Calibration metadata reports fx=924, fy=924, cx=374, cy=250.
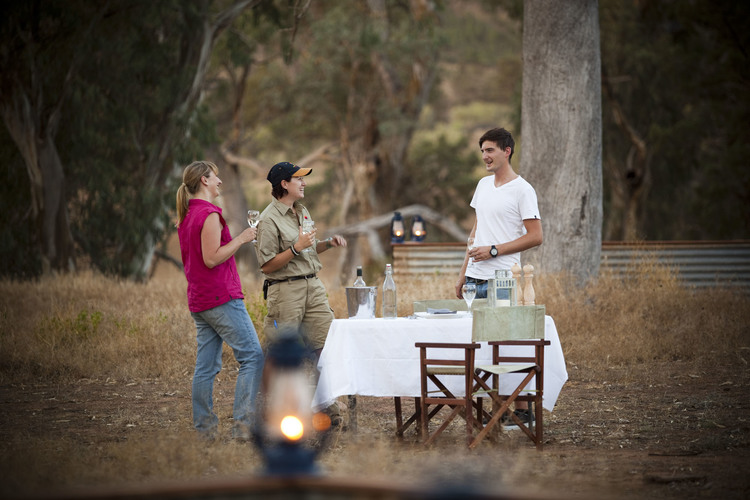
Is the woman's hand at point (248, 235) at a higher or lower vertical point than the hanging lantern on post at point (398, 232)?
lower

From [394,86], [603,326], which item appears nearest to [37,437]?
[603,326]

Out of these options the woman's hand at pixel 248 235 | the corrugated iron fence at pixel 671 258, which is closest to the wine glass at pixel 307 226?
the woman's hand at pixel 248 235

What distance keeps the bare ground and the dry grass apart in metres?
0.03

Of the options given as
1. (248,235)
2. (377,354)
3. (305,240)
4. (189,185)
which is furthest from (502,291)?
(189,185)

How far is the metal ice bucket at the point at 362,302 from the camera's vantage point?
610 centimetres

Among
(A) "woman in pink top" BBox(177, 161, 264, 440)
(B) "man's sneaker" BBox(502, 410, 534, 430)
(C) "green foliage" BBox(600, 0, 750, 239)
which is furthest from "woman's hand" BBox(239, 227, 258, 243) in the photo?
(C) "green foliage" BBox(600, 0, 750, 239)

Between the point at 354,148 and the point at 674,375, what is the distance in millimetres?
21063

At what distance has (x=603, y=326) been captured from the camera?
1076cm

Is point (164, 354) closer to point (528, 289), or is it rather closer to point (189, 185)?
point (189, 185)

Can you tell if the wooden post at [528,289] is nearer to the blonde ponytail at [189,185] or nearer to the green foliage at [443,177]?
the blonde ponytail at [189,185]

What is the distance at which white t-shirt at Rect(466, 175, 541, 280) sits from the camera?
20.7 feet

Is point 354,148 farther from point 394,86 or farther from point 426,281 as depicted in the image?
point 426,281

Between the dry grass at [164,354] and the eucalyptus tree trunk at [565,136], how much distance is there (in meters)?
0.52

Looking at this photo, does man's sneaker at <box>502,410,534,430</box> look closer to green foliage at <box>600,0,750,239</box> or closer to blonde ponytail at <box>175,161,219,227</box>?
blonde ponytail at <box>175,161,219,227</box>
